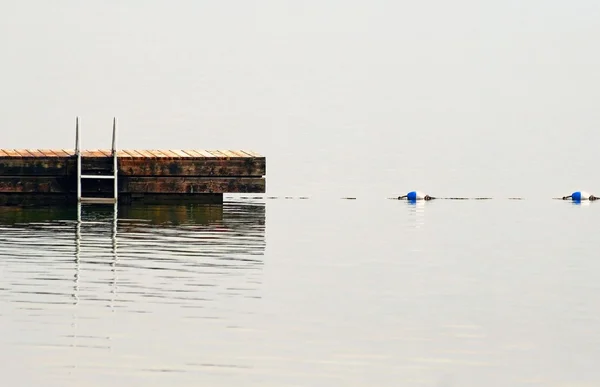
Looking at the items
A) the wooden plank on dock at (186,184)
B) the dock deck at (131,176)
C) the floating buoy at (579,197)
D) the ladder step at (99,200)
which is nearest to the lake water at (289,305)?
the ladder step at (99,200)

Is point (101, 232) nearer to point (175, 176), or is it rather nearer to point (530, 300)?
point (175, 176)

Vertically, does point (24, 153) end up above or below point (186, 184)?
above

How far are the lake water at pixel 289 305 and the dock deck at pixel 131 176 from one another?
16.6 feet

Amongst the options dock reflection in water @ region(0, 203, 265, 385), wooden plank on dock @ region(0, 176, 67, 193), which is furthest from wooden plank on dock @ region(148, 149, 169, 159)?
dock reflection in water @ region(0, 203, 265, 385)

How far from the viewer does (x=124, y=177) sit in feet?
117

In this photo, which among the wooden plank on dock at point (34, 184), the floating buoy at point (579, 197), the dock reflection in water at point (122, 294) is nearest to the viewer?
the dock reflection in water at point (122, 294)

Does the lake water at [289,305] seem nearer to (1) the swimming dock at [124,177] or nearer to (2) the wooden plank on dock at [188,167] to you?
(1) the swimming dock at [124,177]

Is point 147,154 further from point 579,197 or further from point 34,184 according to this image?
point 579,197

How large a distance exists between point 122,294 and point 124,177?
1945 centimetres

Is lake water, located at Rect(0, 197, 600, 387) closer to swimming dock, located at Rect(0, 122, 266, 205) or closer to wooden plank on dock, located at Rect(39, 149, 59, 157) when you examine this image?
swimming dock, located at Rect(0, 122, 266, 205)

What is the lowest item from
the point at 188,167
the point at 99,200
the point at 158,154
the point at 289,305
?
the point at 289,305

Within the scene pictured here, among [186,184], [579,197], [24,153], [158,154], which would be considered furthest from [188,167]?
[579,197]

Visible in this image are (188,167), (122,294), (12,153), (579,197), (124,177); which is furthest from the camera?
(579,197)

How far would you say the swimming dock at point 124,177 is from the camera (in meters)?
35.5
